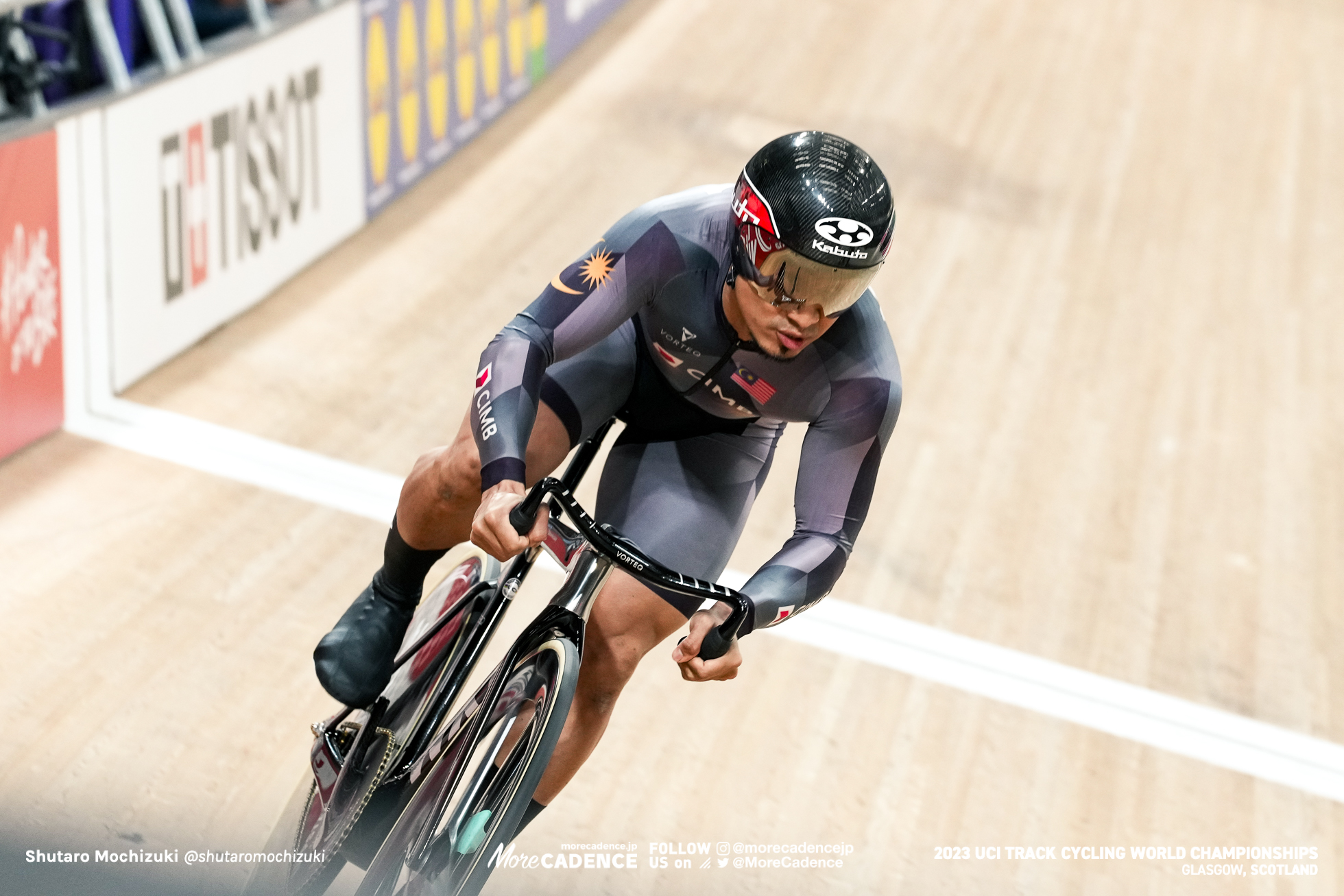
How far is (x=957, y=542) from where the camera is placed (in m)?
4.29

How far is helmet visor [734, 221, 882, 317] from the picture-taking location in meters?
1.76

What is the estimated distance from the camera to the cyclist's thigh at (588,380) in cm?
225

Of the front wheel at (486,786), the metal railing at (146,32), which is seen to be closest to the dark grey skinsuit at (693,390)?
the front wheel at (486,786)

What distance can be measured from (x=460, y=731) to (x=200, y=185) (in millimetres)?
3017

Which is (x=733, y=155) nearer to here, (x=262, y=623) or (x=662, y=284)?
(x=262, y=623)

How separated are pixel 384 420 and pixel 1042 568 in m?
2.30

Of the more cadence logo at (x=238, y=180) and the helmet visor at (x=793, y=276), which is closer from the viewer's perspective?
the helmet visor at (x=793, y=276)

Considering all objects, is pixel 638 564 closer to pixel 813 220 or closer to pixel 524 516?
pixel 524 516

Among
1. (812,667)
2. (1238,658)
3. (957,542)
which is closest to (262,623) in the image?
(812,667)

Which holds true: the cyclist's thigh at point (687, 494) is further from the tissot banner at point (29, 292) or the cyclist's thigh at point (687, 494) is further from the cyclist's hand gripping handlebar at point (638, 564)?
the tissot banner at point (29, 292)

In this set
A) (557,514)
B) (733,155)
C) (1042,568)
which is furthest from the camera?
(733,155)

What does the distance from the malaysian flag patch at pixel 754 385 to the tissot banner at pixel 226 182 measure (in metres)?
2.69

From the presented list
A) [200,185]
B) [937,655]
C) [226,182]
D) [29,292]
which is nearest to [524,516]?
[937,655]

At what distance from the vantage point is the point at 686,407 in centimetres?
226
